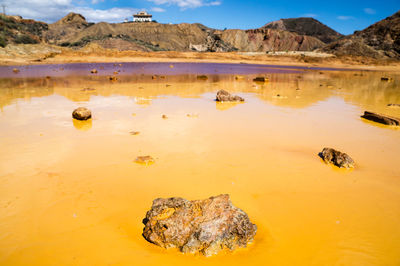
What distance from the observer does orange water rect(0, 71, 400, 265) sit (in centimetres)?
250

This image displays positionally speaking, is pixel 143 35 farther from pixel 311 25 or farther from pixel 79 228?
pixel 311 25

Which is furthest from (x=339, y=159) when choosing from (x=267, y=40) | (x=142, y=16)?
(x=142, y=16)

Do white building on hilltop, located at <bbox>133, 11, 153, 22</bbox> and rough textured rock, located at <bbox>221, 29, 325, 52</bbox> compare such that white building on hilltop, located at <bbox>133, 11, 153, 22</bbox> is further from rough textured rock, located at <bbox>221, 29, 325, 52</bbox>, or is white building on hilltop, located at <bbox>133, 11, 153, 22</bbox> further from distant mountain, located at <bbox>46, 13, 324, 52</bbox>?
rough textured rock, located at <bbox>221, 29, 325, 52</bbox>

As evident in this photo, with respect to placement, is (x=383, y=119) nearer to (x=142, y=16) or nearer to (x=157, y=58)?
(x=157, y=58)

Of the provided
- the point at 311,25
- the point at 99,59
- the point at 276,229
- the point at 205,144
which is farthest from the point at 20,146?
the point at 311,25

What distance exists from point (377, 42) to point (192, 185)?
6845 cm

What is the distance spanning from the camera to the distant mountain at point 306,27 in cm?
12594

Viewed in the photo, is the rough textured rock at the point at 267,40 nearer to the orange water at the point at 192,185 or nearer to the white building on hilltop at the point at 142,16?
the white building on hilltop at the point at 142,16

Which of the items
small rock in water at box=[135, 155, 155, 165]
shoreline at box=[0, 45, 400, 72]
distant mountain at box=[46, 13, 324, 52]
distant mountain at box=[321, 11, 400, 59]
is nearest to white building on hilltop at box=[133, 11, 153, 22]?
distant mountain at box=[46, 13, 324, 52]

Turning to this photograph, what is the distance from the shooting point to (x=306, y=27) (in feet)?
443

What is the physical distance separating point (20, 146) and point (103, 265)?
157 inches

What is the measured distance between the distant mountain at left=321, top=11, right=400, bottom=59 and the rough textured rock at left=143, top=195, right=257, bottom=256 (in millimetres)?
63296

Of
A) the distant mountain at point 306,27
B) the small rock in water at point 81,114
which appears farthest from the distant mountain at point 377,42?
the small rock in water at point 81,114

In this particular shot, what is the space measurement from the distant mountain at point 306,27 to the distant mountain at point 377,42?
61.1 meters
